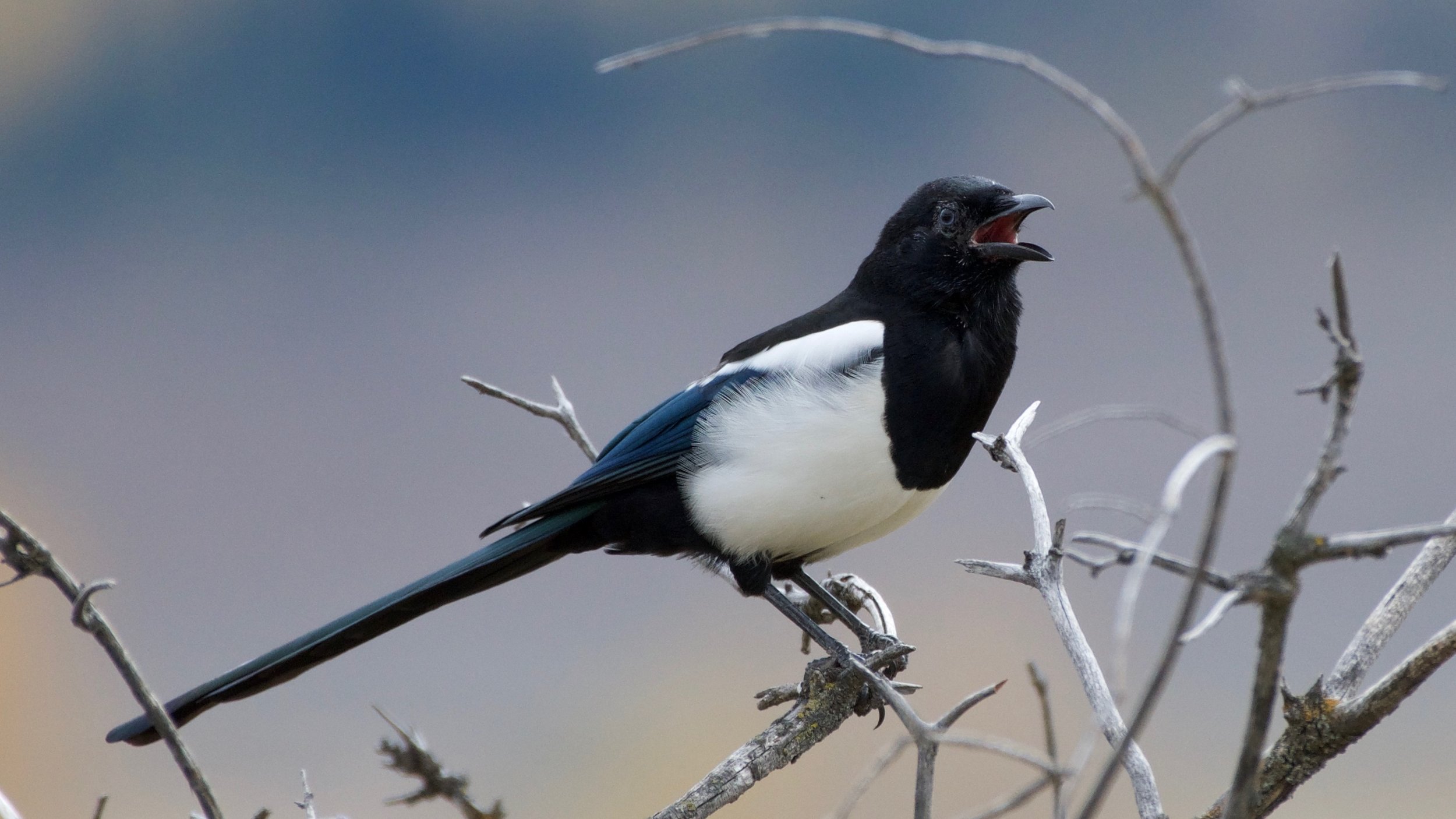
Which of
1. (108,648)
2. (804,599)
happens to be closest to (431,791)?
(108,648)

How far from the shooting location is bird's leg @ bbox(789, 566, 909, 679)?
69.8 inches

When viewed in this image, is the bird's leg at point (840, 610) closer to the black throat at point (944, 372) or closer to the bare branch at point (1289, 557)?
the black throat at point (944, 372)

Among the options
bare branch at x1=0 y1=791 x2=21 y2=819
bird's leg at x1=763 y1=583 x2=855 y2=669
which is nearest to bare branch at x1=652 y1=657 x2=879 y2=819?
bird's leg at x1=763 y1=583 x2=855 y2=669

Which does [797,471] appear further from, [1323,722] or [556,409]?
[1323,722]

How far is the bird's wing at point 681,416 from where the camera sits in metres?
1.78

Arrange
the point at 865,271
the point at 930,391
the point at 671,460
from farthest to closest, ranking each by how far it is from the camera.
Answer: the point at 865,271 → the point at 671,460 → the point at 930,391

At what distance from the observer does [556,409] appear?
178 cm

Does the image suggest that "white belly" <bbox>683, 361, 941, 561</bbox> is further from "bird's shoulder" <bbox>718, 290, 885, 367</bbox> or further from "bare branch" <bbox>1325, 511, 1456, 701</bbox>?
"bare branch" <bbox>1325, 511, 1456, 701</bbox>

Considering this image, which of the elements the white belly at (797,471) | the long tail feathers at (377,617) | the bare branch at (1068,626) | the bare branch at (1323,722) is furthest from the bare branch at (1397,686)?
the long tail feathers at (377,617)

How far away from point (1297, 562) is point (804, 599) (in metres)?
1.46

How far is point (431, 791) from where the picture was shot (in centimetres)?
55

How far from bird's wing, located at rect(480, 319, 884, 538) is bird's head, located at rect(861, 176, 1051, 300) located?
0.12 meters

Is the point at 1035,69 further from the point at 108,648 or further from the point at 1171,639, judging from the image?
the point at 108,648

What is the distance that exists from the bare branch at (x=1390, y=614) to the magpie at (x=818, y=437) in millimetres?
813
